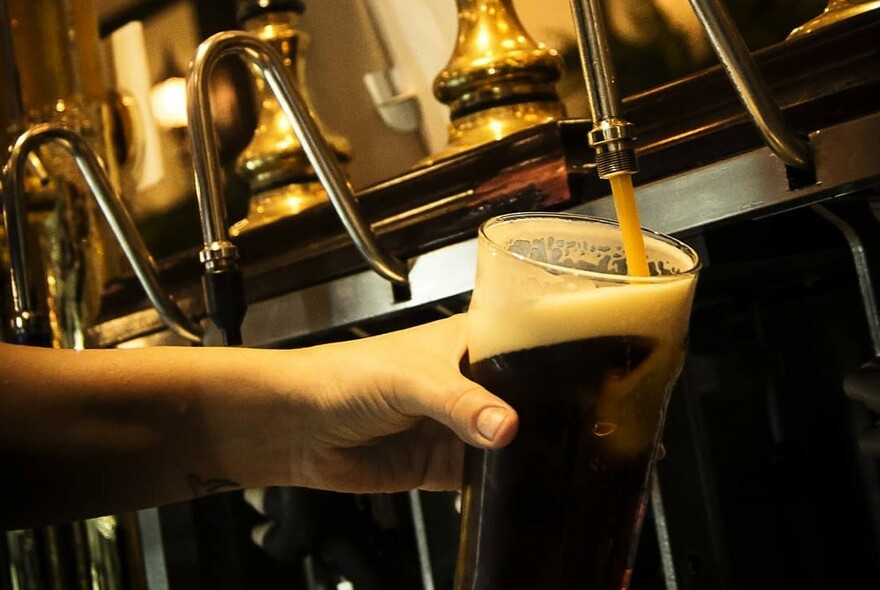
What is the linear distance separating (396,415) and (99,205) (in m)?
0.72

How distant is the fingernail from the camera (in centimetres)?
61

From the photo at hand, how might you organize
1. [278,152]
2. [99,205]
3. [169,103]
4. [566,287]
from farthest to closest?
1. [169,103]
2. [278,152]
3. [99,205]
4. [566,287]

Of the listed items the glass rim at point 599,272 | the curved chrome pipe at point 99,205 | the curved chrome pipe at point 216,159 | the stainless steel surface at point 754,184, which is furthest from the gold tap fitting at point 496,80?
the glass rim at point 599,272

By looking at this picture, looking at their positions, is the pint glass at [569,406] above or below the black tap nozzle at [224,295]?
below

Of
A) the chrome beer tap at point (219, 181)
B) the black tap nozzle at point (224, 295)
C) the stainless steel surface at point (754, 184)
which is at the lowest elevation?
the stainless steel surface at point (754, 184)

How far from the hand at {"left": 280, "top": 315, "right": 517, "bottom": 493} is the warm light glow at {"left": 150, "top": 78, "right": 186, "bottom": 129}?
45.8 inches

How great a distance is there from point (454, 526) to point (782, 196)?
2.11ft

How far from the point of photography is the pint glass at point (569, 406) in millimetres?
612

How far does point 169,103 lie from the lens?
78.3 inches

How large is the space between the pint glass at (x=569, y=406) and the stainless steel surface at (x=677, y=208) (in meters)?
0.25

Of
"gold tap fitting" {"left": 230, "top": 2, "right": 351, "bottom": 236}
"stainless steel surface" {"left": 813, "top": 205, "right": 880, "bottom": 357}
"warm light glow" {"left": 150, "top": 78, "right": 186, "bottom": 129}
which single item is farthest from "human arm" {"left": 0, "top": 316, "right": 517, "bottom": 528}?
"warm light glow" {"left": 150, "top": 78, "right": 186, "bottom": 129}

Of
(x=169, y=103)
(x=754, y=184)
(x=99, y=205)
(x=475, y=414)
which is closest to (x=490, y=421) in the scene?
(x=475, y=414)

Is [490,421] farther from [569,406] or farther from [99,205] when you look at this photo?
[99,205]

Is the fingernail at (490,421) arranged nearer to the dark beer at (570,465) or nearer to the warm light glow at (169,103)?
the dark beer at (570,465)
